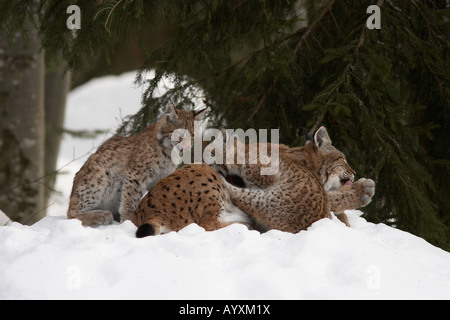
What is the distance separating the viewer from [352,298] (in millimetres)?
3525

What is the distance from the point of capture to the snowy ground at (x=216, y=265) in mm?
3504

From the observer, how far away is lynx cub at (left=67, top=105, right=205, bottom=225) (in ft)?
16.9

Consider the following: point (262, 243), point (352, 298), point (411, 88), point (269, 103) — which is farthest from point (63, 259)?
point (411, 88)

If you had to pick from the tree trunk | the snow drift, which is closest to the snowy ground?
the snow drift

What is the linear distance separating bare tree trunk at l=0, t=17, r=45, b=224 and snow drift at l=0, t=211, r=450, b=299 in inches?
161

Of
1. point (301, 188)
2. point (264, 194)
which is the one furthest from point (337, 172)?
point (264, 194)

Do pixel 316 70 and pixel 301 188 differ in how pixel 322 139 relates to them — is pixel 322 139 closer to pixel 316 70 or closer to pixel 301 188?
pixel 301 188

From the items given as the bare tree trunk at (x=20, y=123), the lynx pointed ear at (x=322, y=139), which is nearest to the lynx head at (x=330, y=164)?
the lynx pointed ear at (x=322, y=139)

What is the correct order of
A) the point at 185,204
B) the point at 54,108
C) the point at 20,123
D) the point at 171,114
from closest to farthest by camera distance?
the point at 185,204
the point at 171,114
the point at 20,123
the point at 54,108

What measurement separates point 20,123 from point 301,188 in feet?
14.8

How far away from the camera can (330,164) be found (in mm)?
5340

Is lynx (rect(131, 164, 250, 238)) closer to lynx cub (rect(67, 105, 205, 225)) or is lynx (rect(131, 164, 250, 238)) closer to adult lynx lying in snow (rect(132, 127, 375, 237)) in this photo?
adult lynx lying in snow (rect(132, 127, 375, 237))

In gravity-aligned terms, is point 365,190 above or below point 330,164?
below
